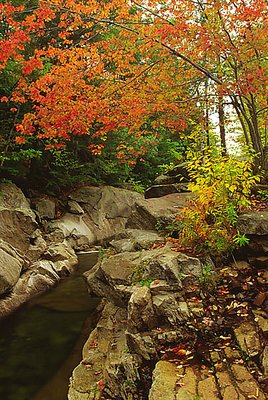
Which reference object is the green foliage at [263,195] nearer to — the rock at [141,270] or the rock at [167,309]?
the rock at [141,270]

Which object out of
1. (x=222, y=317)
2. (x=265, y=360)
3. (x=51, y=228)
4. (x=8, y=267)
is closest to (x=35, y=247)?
(x=8, y=267)

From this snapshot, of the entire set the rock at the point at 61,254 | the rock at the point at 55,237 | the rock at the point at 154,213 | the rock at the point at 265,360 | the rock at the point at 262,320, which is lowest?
the rock at the point at 61,254

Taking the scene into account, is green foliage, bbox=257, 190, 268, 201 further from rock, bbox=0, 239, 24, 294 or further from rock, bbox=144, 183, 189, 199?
rock, bbox=0, 239, 24, 294

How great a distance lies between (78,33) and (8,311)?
13.6 metres

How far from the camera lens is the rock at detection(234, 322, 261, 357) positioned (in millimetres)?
3539

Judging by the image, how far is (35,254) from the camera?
9.91 metres

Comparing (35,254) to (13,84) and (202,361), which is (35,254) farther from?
(202,361)

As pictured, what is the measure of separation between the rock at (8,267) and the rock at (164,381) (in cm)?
502

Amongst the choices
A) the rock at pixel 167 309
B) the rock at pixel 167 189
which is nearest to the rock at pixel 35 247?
the rock at pixel 167 189

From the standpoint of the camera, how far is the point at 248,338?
370 cm

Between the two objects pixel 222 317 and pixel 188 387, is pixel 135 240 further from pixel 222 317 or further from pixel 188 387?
pixel 188 387

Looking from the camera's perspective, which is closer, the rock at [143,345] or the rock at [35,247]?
the rock at [143,345]

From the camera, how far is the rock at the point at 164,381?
3.13 meters

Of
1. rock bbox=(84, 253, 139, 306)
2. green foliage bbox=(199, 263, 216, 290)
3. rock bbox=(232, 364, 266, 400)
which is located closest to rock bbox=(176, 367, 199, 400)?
rock bbox=(232, 364, 266, 400)
